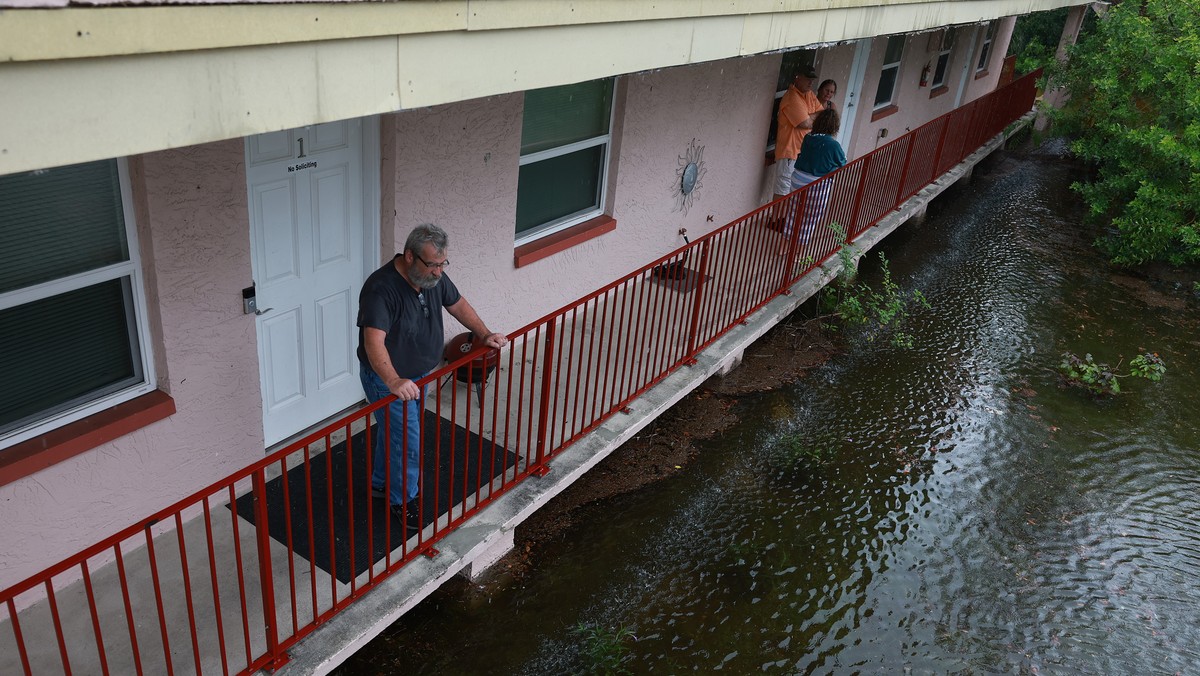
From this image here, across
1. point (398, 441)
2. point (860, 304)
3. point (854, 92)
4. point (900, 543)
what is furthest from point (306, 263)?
point (854, 92)

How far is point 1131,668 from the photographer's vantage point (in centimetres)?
484

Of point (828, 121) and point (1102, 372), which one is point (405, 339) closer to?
point (828, 121)

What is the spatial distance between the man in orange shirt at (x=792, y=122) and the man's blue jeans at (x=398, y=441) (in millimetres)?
5641

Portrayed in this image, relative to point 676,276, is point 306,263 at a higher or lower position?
higher

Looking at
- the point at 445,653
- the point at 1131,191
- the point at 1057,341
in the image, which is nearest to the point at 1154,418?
the point at 1057,341

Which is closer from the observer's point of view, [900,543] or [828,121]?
[900,543]

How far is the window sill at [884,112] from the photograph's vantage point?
39.7ft

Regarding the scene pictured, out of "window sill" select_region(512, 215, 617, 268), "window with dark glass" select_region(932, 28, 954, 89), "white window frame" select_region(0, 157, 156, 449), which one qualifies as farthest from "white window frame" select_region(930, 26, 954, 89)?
"white window frame" select_region(0, 157, 156, 449)

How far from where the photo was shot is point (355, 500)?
4.60 m

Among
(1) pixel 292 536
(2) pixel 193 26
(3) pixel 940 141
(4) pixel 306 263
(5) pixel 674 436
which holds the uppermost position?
(2) pixel 193 26

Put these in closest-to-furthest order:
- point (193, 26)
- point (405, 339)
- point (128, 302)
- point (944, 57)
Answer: point (193, 26) → point (128, 302) → point (405, 339) → point (944, 57)

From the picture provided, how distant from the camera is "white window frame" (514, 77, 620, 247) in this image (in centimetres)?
630

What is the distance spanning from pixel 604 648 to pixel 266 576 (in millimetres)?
1844

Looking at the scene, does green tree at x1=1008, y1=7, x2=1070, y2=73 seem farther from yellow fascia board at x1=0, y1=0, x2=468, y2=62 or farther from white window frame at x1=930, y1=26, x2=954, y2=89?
yellow fascia board at x1=0, y1=0, x2=468, y2=62
